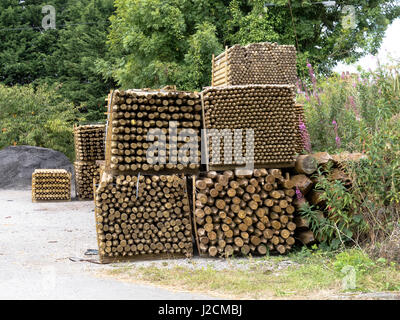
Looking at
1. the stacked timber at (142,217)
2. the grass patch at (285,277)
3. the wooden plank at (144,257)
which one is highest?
the stacked timber at (142,217)

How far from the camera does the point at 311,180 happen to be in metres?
7.92

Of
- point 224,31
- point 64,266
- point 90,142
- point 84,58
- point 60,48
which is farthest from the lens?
point 60,48

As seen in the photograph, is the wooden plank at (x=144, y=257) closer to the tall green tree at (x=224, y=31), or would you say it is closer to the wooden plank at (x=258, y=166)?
the wooden plank at (x=258, y=166)

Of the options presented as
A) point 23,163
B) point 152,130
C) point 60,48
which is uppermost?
point 60,48

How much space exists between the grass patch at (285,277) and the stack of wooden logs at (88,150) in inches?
408

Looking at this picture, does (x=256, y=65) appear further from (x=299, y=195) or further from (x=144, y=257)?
(x=144, y=257)

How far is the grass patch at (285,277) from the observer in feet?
18.5

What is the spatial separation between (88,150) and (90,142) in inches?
11.5

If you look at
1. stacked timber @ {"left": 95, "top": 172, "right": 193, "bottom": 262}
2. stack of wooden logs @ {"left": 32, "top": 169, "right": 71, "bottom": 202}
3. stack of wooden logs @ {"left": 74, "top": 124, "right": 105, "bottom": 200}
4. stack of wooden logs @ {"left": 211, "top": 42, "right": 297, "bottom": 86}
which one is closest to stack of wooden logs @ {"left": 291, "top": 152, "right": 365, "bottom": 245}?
stacked timber @ {"left": 95, "top": 172, "right": 193, "bottom": 262}

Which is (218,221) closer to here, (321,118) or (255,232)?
(255,232)

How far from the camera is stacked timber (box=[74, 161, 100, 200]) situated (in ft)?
56.8

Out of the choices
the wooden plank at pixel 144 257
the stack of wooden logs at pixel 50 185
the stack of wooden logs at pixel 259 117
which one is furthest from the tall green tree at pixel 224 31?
the wooden plank at pixel 144 257

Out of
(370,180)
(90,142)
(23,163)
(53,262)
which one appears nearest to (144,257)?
(53,262)

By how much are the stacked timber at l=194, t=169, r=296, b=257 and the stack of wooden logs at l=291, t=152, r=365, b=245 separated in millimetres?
165
